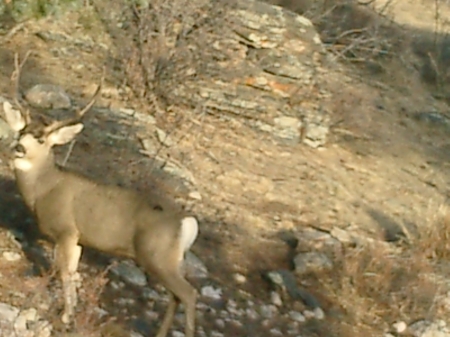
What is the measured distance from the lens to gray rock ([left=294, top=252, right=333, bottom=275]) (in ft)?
27.6

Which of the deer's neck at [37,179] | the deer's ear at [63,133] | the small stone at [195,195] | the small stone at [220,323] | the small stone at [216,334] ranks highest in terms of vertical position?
the deer's ear at [63,133]

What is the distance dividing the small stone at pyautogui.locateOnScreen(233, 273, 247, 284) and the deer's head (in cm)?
206

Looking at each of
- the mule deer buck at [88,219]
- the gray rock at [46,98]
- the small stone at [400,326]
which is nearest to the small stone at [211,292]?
the mule deer buck at [88,219]

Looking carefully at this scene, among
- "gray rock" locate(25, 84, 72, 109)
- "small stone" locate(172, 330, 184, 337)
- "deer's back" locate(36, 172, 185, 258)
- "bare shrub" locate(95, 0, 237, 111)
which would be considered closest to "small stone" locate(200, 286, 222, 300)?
"small stone" locate(172, 330, 184, 337)

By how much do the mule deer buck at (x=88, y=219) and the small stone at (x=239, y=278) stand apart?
1.47m

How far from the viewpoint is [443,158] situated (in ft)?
41.8

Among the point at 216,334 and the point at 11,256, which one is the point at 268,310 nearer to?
the point at 216,334

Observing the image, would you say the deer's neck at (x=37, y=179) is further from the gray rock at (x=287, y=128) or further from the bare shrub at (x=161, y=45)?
the gray rock at (x=287, y=128)

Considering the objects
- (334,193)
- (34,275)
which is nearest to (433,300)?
(334,193)

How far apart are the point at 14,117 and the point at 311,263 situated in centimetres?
312

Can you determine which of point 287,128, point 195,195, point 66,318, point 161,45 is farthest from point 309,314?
point 287,128

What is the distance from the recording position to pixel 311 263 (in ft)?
27.8

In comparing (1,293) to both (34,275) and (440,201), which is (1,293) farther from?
(440,201)

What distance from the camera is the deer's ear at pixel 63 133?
6.71m
